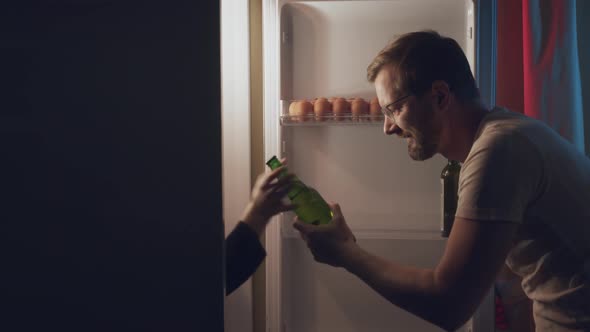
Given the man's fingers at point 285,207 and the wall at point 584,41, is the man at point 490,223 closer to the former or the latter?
the man's fingers at point 285,207

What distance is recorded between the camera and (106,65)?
0.57 meters

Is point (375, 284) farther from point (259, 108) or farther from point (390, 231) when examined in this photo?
point (259, 108)

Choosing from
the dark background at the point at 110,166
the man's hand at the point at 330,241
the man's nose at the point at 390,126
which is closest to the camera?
the dark background at the point at 110,166

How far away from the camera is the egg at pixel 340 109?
1.85 metres

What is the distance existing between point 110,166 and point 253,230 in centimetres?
67

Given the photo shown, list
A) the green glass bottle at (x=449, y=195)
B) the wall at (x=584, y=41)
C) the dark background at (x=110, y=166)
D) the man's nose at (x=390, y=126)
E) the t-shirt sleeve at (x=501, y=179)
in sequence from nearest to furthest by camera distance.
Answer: the dark background at (x=110, y=166), the t-shirt sleeve at (x=501, y=179), the man's nose at (x=390, y=126), the green glass bottle at (x=449, y=195), the wall at (x=584, y=41)

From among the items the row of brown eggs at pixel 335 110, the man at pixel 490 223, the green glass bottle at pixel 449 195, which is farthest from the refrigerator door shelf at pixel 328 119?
the man at pixel 490 223

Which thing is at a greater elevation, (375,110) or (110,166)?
(375,110)

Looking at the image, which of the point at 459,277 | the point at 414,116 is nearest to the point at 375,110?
the point at 414,116

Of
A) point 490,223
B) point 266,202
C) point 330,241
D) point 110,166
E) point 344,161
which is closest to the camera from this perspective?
point 110,166

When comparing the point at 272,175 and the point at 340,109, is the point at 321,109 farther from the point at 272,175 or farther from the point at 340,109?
the point at 272,175

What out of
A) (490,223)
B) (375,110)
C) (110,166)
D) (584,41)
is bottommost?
(490,223)

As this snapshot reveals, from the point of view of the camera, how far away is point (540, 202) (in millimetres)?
1040

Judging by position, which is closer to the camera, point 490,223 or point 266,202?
point 490,223
